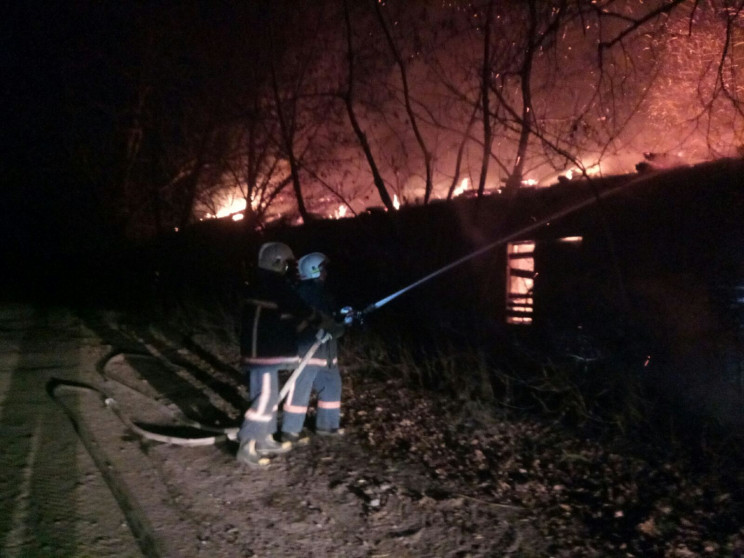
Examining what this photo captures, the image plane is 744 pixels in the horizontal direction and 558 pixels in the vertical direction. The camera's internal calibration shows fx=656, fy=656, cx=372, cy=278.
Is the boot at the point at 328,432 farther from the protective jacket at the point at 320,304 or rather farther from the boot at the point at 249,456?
the boot at the point at 249,456

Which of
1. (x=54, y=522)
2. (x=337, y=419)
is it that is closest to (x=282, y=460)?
(x=337, y=419)

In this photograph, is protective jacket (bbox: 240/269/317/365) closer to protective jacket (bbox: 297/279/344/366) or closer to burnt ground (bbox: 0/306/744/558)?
protective jacket (bbox: 297/279/344/366)

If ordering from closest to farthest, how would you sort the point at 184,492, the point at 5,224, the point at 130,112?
the point at 184,492 < the point at 130,112 < the point at 5,224

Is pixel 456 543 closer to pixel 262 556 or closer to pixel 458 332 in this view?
pixel 262 556

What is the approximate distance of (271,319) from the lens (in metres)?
5.28

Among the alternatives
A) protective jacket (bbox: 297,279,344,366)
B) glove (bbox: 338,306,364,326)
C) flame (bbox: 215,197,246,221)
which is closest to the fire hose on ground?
glove (bbox: 338,306,364,326)

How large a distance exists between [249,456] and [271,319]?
43.8 inches

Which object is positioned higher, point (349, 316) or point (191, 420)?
point (349, 316)

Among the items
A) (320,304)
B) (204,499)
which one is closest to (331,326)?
(320,304)

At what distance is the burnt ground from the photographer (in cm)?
416

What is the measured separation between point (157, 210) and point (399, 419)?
1650 centimetres

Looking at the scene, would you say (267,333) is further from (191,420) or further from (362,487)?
(191,420)

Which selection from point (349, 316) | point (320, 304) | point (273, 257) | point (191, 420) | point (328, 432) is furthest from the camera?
point (191, 420)

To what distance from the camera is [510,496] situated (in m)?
4.95
